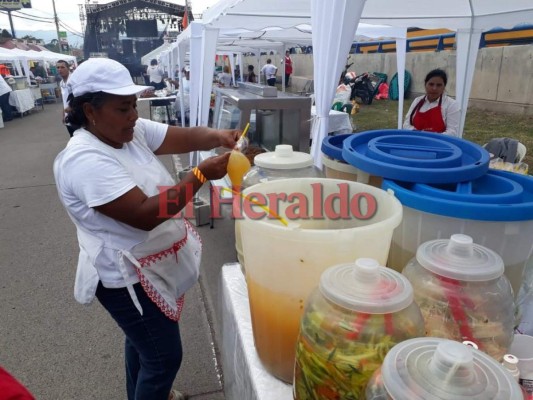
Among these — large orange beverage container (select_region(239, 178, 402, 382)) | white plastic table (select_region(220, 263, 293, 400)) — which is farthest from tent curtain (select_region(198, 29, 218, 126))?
large orange beverage container (select_region(239, 178, 402, 382))

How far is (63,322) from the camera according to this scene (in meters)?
2.92

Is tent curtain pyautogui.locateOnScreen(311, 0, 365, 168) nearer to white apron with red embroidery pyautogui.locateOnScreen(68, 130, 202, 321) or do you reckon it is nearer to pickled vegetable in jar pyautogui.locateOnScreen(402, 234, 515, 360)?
white apron with red embroidery pyautogui.locateOnScreen(68, 130, 202, 321)

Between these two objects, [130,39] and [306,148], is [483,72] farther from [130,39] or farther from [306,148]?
[130,39]

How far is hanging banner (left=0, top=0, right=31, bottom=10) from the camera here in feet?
116

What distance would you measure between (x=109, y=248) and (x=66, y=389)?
59.7 inches

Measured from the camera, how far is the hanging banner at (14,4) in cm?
3543

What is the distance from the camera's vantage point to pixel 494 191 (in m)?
1.08

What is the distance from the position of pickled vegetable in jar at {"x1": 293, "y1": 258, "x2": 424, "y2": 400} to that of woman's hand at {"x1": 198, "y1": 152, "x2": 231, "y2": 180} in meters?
0.78

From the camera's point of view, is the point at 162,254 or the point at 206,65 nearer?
the point at 162,254

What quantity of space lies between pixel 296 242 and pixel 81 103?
3.35 feet

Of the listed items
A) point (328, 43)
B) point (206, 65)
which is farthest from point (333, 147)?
point (206, 65)

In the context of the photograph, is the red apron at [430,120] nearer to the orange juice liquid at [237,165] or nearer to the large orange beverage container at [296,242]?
the orange juice liquid at [237,165]

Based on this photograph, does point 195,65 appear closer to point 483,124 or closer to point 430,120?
point 430,120

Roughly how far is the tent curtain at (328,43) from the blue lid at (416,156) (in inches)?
40.0
